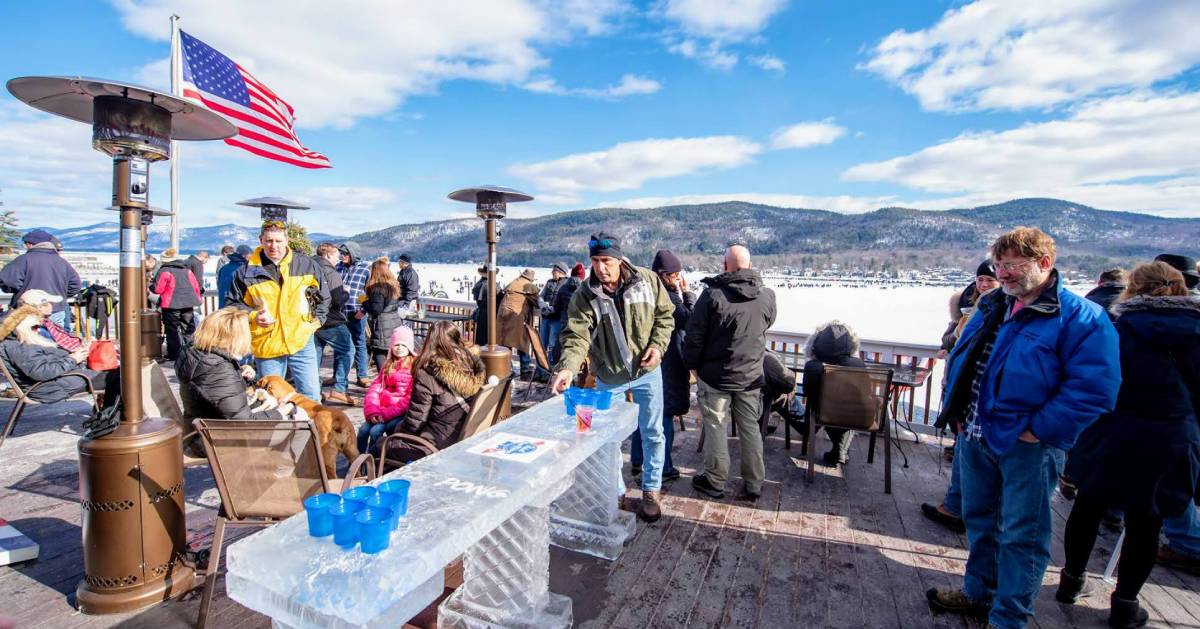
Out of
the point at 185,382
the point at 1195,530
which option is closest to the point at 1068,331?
the point at 1195,530

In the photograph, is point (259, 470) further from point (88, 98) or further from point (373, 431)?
point (88, 98)

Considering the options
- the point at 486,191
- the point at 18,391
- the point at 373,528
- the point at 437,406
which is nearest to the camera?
the point at 373,528

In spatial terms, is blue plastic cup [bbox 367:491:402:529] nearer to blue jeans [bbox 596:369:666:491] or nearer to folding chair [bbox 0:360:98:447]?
blue jeans [bbox 596:369:666:491]

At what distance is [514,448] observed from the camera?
237 cm

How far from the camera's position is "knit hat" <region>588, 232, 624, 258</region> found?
3.33 meters

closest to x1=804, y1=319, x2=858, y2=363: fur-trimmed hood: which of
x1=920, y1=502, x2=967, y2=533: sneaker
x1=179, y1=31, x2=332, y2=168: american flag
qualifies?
x1=920, y1=502, x2=967, y2=533: sneaker

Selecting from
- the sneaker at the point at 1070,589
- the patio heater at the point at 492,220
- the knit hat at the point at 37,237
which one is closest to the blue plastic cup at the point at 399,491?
the sneaker at the point at 1070,589

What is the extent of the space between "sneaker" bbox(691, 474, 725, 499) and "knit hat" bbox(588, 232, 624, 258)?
174 cm

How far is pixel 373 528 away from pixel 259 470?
1353 millimetres

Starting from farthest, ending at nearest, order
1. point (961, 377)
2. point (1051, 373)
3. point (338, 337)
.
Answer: point (338, 337), point (961, 377), point (1051, 373)

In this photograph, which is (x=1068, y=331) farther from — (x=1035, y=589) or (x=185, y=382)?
(x=185, y=382)

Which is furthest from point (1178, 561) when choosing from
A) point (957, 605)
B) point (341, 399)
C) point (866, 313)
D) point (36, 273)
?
point (866, 313)

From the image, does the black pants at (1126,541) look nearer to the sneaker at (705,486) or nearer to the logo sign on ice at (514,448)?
the sneaker at (705,486)

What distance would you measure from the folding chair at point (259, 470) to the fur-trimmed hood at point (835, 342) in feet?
11.5
